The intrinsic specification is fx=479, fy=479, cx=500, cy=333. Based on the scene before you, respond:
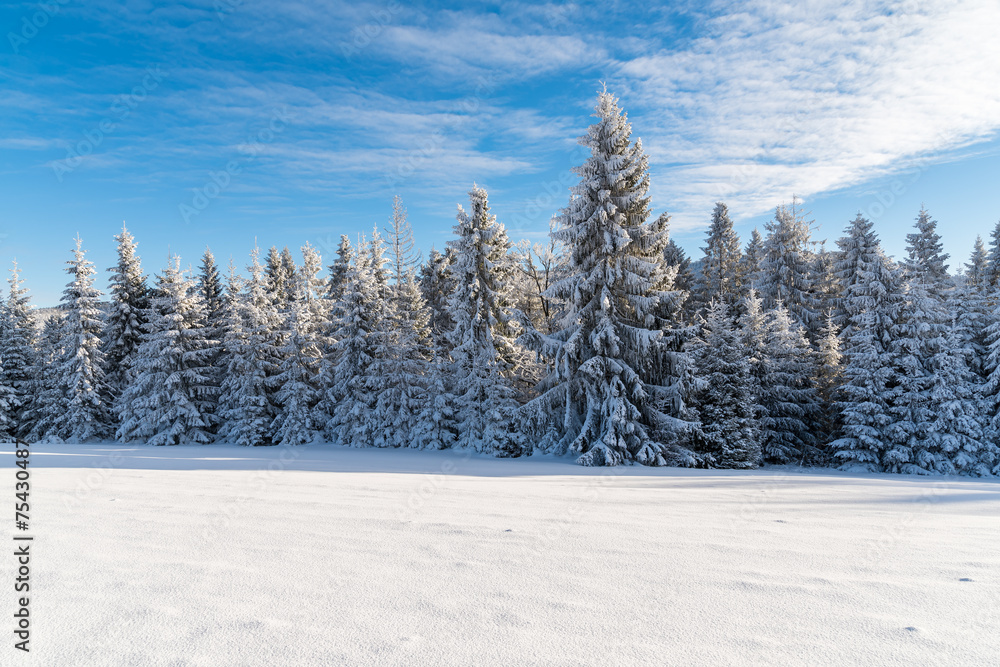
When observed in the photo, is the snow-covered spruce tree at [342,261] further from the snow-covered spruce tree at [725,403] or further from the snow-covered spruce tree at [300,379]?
the snow-covered spruce tree at [725,403]

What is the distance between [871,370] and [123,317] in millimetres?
40765

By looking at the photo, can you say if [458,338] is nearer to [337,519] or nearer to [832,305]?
[337,519]

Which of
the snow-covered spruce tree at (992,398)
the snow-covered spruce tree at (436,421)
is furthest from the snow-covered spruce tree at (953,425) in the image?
the snow-covered spruce tree at (436,421)

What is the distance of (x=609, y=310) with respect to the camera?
17.1 metres

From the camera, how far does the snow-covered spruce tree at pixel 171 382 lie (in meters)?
26.5

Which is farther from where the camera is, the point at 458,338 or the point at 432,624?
the point at 458,338

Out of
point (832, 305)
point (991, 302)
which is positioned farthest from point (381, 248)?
point (991, 302)

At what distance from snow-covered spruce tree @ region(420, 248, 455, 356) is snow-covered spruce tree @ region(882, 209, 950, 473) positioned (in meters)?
22.8

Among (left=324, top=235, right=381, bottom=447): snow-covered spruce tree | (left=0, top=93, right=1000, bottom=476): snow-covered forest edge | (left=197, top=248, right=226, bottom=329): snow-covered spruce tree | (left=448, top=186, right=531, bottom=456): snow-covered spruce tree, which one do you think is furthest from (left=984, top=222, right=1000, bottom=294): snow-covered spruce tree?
(left=197, top=248, right=226, bottom=329): snow-covered spruce tree

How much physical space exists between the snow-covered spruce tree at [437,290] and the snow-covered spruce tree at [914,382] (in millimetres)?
22758

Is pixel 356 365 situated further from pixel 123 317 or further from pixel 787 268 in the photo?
pixel 787 268

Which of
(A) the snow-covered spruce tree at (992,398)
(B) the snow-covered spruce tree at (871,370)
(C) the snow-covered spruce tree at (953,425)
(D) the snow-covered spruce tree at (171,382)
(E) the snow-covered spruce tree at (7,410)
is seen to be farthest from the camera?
(E) the snow-covered spruce tree at (7,410)

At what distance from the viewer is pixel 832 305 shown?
29734mm

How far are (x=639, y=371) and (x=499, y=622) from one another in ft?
50.5
